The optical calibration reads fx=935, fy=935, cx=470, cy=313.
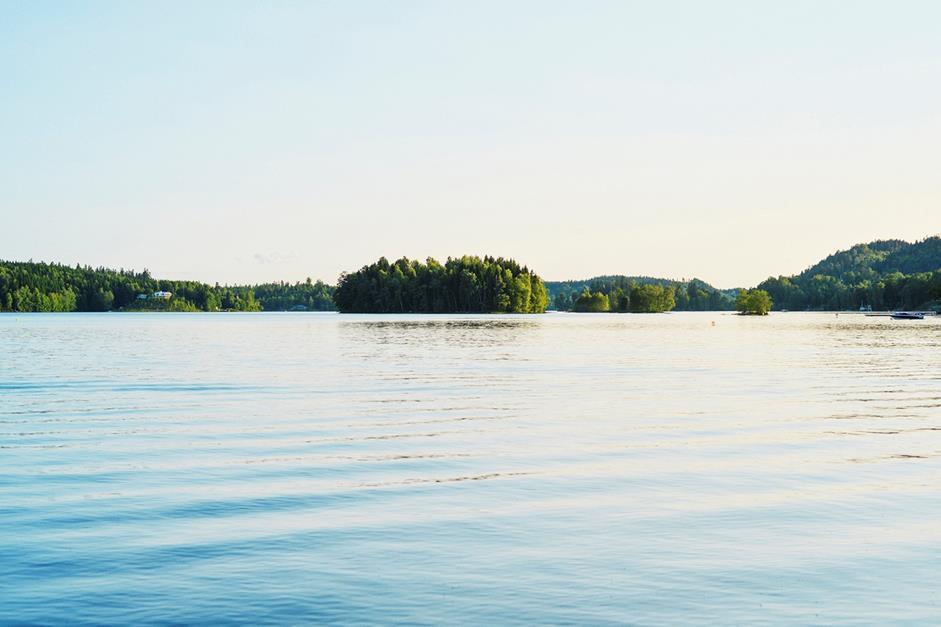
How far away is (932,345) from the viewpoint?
78438 millimetres

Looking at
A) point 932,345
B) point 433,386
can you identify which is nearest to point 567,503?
point 433,386

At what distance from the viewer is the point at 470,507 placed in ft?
52.9

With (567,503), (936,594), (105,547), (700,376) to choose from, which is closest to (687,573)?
(936,594)

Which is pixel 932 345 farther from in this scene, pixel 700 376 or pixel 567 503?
pixel 567 503

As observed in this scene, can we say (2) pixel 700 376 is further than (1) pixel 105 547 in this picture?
Yes

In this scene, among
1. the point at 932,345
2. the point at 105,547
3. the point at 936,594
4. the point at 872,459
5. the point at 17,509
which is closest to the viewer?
the point at 936,594

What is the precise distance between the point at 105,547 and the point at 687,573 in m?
8.08

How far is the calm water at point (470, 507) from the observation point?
11039 millimetres

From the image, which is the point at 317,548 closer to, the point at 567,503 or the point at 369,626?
the point at 369,626

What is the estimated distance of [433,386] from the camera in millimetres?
39656

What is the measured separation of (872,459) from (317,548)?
45.4 feet

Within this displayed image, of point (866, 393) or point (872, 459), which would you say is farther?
point (866, 393)

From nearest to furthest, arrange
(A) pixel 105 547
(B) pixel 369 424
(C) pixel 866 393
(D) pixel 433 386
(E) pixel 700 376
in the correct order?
(A) pixel 105 547, (B) pixel 369 424, (C) pixel 866 393, (D) pixel 433 386, (E) pixel 700 376

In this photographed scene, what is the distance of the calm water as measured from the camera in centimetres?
1104
